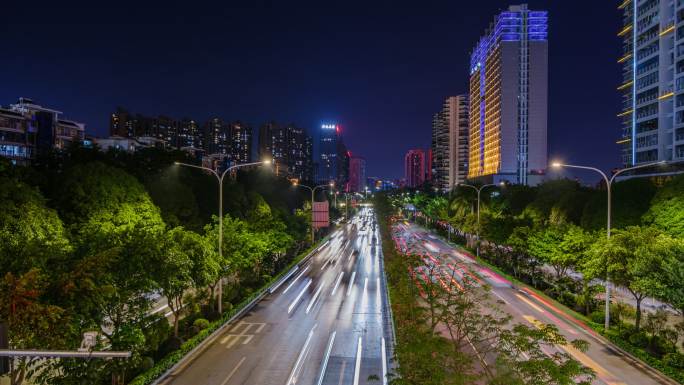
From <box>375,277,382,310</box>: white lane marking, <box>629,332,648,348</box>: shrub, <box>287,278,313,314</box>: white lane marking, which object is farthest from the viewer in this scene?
<box>375,277,382,310</box>: white lane marking

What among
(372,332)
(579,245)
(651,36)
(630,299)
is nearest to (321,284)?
(372,332)

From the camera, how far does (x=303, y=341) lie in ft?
81.9

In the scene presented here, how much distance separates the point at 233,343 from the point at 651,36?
276ft

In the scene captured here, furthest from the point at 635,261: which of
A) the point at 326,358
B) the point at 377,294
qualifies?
the point at 377,294

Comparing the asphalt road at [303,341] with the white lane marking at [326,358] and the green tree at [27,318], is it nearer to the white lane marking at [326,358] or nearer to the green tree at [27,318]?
the white lane marking at [326,358]

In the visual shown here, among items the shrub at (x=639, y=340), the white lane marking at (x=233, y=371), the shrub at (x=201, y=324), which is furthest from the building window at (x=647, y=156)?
the white lane marking at (x=233, y=371)

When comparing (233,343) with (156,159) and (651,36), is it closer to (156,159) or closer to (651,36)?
(156,159)

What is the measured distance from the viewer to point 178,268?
2117 cm

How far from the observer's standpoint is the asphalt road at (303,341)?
2008cm

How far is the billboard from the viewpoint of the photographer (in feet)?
181

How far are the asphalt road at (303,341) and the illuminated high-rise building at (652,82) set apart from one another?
59232mm

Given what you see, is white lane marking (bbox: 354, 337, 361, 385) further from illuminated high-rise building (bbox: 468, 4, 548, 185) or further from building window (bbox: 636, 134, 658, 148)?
illuminated high-rise building (bbox: 468, 4, 548, 185)

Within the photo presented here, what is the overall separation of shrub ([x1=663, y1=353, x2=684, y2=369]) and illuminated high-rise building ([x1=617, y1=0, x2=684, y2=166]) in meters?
61.8

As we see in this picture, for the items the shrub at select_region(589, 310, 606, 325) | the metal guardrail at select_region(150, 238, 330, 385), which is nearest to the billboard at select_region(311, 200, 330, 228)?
the metal guardrail at select_region(150, 238, 330, 385)
